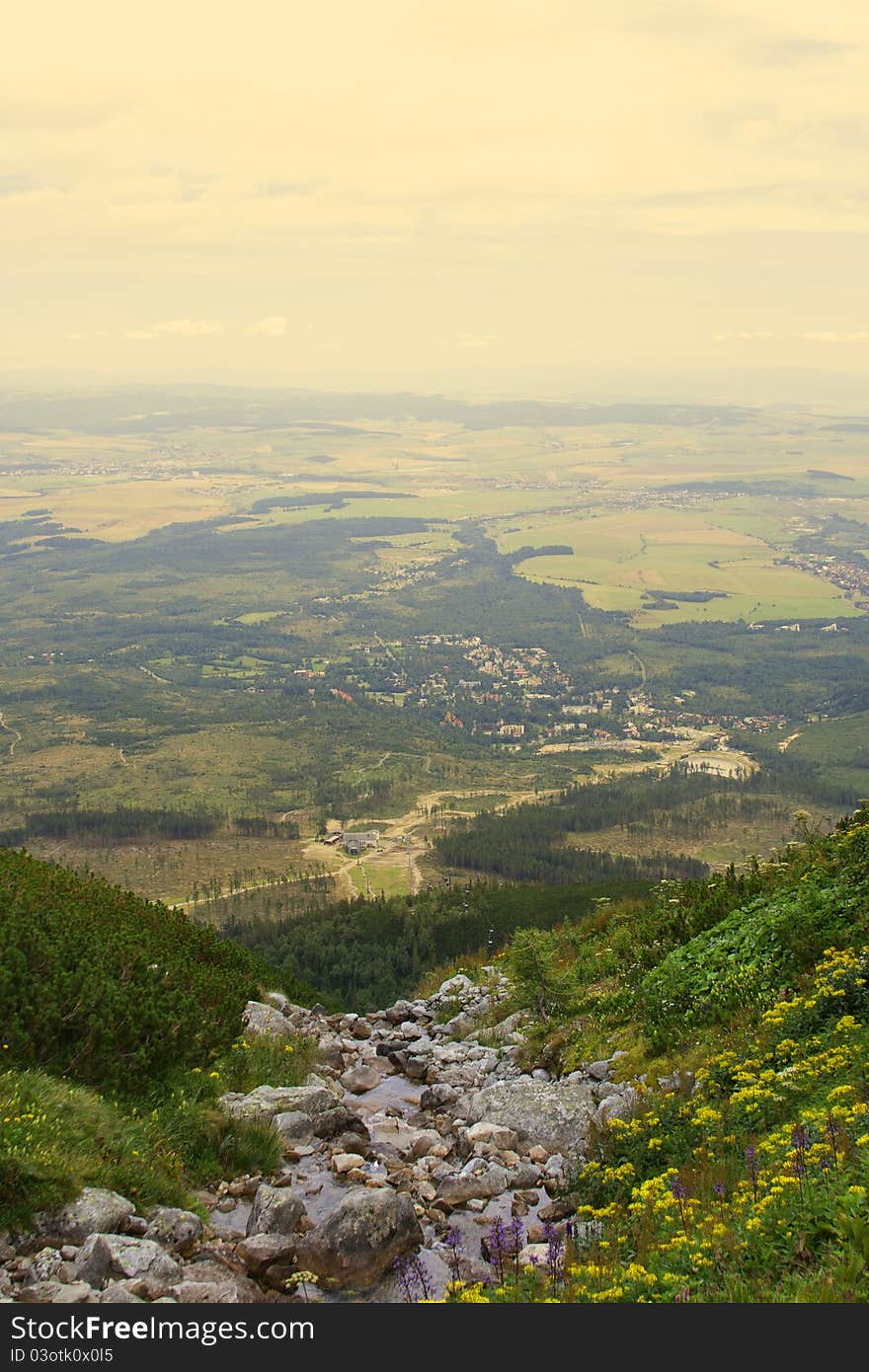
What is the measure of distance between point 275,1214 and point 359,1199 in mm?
1064

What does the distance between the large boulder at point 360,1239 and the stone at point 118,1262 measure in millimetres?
1500

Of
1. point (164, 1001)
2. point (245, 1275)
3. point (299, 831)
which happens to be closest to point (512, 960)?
point (164, 1001)

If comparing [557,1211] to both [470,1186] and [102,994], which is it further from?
[102,994]

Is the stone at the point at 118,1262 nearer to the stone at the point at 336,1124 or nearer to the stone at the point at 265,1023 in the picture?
the stone at the point at 336,1124

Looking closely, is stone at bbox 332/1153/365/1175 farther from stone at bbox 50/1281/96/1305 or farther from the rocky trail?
stone at bbox 50/1281/96/1305

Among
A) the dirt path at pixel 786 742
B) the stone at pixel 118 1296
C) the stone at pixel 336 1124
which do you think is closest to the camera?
the stone at pixel 118 1296

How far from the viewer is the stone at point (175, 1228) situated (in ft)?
34.6

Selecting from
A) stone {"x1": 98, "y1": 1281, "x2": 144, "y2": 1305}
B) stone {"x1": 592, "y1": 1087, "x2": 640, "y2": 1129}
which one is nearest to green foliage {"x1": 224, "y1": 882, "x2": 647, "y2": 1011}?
stone {"x1": 592, "y1": 1087, "x2": 640, "y2": 1129}

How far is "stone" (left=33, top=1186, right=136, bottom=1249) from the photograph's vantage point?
10094 millimetres

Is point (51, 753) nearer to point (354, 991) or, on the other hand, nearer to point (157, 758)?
point (157, 758)

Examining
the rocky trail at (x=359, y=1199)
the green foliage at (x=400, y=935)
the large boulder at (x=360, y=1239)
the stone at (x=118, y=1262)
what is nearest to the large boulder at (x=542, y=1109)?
the rocky trail at (x=359, y=1199)

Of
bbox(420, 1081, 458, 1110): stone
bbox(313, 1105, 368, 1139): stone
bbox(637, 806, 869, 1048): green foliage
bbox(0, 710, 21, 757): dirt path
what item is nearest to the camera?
bbox(313, 1105, 368, 1139): stone

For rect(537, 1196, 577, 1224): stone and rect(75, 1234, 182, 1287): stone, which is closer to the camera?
rect(75, 1234, 182, 1287): stone

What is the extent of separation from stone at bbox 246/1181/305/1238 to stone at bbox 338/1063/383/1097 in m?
7.05
